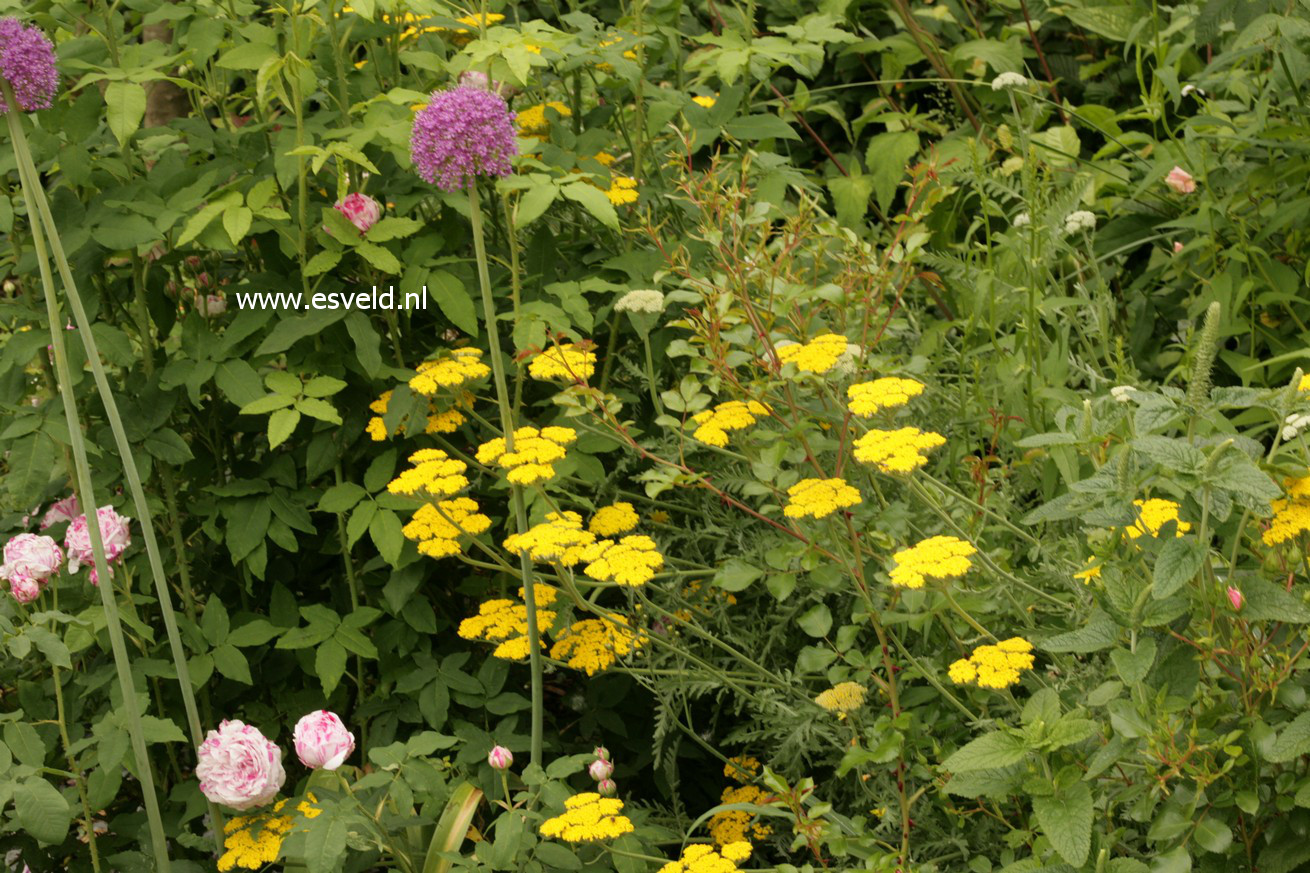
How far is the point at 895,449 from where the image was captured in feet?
4.69

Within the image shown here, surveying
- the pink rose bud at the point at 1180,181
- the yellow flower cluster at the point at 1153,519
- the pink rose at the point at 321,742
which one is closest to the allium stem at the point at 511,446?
the pink rose at the point at 321,742

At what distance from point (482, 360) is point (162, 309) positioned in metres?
0.53

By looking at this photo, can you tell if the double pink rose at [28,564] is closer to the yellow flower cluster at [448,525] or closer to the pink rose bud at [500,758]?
the yellow flower cluster at [448,525]

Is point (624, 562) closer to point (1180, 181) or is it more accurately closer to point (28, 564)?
point (28, 564)

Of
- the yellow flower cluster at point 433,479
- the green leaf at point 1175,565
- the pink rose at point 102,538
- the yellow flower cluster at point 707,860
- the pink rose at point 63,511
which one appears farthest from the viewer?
the pink rose at point 63,511

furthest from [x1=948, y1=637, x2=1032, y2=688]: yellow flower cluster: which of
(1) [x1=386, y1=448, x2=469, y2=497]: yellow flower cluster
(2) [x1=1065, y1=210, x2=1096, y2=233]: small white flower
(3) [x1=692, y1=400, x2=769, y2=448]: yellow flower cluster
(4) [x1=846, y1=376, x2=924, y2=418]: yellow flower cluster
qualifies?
(2) [x1=1065, y1=210, x2=1096, y2=233]: small white flower

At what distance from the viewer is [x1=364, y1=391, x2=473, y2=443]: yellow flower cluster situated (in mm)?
1936

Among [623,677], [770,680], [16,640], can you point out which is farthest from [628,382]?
[16,640]

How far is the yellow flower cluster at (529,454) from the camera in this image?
1627 millimetres

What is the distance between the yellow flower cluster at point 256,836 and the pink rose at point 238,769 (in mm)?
74

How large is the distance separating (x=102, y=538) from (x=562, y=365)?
715 mm

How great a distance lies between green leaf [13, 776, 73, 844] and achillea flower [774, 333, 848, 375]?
1.04 metres

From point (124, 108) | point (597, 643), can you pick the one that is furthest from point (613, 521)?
point (124, 108)

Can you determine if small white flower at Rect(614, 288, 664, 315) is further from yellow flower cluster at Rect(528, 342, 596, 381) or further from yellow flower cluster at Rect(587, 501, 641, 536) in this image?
yellow flower cluster at Rect(587, 501, 641, 536)
